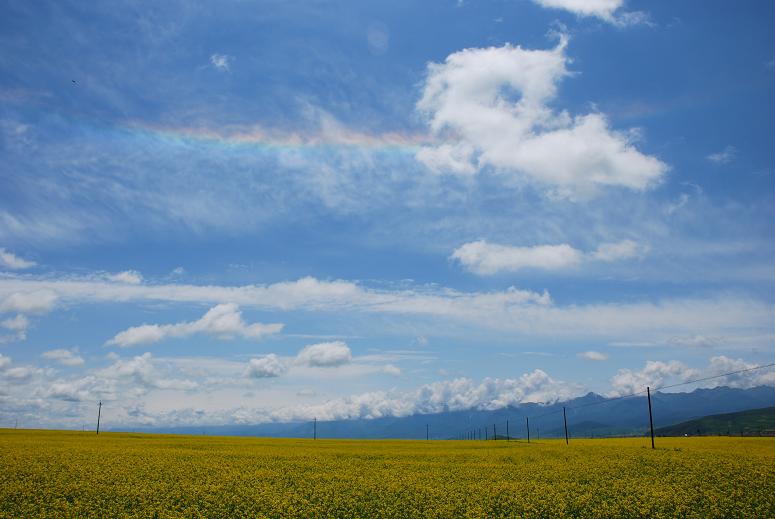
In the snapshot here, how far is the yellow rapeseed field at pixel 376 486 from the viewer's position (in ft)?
134

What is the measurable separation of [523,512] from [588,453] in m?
42.0

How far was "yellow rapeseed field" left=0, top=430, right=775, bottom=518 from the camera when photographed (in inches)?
1604

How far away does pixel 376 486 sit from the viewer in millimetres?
49406

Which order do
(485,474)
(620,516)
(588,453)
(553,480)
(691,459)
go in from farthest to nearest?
(588,453), (691,459), (485,474), (553,480), (620,516)

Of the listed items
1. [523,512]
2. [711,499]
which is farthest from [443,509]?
[711,499]

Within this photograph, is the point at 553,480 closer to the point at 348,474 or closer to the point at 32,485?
the point at 348,474

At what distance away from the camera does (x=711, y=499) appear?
143 ft

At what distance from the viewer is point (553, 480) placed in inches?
2100

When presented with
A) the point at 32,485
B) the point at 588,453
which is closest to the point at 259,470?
the point at 32,485

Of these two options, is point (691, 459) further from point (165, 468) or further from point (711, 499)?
point (165, 468)

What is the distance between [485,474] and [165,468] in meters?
35.5

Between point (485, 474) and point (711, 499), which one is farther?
point (485, 474)

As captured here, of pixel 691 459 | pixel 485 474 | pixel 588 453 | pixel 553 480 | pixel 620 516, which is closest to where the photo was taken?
pixel 620 516

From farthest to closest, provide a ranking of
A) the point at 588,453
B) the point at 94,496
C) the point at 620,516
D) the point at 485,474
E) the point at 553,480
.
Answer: the point at 588,453 < the point at 485,474 < the point at 553,480 < the point at 94,496 < the point at 620,516
